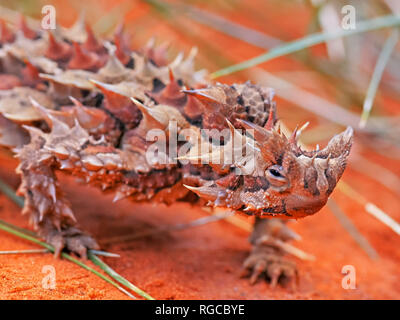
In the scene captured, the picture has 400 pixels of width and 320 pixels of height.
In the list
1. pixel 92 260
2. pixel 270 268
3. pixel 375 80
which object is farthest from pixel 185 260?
pixel 375 80

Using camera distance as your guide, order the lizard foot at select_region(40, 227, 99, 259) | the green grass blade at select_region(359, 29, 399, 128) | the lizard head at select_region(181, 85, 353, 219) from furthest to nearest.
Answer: the green grass blade at select_region(359, 29, 399, 128) → the lizard foot at select_region(40, 227, 99, 259) → the lizard head at select_region(181, 85, 353, 219)

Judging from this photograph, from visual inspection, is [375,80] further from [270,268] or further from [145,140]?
[145,140]

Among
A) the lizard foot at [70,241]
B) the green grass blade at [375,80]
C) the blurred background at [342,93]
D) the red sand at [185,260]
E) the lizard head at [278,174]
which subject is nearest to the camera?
the lizard head at [278,174]

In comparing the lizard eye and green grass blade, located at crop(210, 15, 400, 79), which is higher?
green grass blade, located at crop(210, 15, 400, 79)

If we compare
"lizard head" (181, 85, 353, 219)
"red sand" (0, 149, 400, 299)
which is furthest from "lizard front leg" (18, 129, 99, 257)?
"lizard head" (181, 85, 353, 219)

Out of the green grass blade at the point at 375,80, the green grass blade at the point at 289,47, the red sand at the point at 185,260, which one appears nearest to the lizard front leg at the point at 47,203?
the red sand at the point at 185,260

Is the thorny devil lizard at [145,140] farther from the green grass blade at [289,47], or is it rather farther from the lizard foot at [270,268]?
the green grass blade at [289,47]

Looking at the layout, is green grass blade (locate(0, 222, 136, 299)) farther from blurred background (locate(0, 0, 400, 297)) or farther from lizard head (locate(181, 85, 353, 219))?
blurred background (locate(0, 0, 400, 297))

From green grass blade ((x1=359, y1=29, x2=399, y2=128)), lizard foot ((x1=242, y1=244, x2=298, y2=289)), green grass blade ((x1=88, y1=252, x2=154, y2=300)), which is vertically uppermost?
green grass blade ((x1=359, y1=29, x2=399, y2=128))
